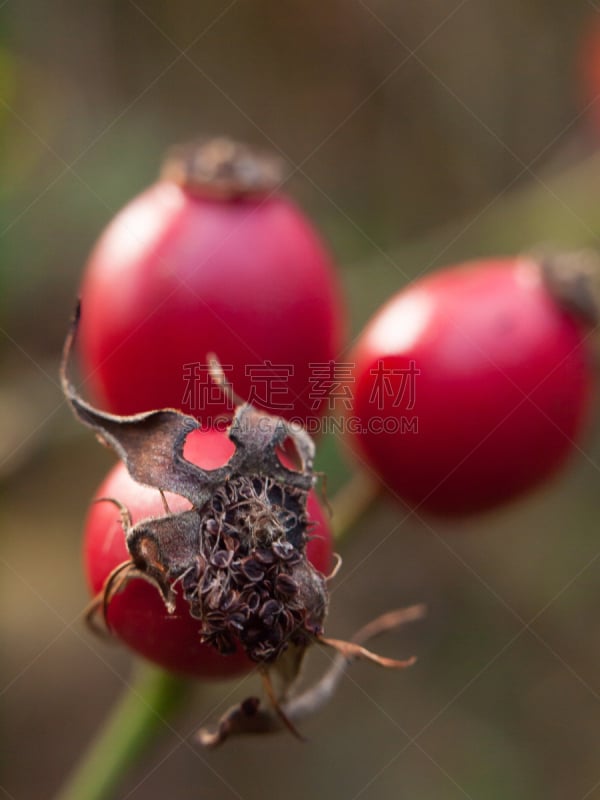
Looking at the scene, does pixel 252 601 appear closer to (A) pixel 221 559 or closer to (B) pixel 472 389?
(A) pixel 221 559

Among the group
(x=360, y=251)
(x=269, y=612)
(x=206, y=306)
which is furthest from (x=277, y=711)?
(x=360, y=251)

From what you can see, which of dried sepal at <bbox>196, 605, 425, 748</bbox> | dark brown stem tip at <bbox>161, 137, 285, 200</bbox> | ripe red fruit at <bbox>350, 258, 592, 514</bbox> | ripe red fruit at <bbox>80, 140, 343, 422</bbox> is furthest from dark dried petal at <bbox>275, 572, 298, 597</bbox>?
dark brown stem tip at <bbox>161, 137, 285, 200</bbox>

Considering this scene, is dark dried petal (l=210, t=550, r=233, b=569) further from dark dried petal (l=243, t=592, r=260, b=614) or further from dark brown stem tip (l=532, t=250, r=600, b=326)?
dark brown stem tip (l=532, t=250, r=600, b=326)

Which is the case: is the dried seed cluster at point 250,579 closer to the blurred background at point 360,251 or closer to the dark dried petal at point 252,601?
the dark dried petal at point 252,601

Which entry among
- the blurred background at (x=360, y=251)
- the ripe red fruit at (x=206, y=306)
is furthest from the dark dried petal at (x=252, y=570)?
the blurred background at (x=360, y=251)

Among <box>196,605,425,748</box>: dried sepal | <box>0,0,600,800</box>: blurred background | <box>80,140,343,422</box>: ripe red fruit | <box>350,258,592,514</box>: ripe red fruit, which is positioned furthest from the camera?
<box>0,0,600,800</box>: blurred background

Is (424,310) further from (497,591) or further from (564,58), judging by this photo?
(564,58)

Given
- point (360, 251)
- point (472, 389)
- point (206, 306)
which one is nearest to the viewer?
point (206, 306)
